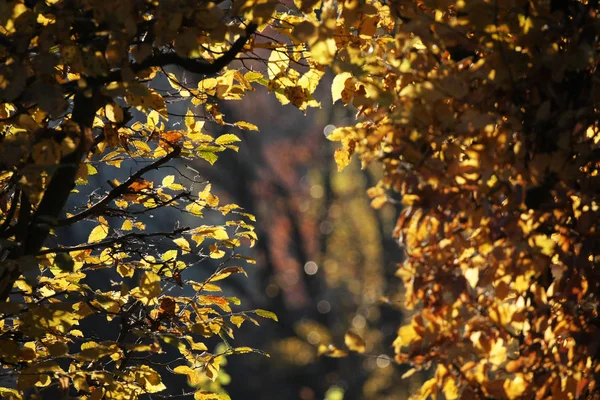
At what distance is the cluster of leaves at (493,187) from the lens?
2.48 metres

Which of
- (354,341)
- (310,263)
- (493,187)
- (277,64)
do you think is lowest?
(354,341)

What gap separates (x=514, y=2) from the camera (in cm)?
263

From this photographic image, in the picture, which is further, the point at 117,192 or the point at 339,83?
the point at 117,192

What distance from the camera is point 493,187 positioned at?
99.7 inches

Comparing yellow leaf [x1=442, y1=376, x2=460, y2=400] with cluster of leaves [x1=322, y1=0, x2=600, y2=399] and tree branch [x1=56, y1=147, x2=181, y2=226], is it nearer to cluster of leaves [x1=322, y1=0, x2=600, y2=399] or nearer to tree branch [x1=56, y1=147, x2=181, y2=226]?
cluster of leaves [x1=322, y1=0, x2=600, y2=399]

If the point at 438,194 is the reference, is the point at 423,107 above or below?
above

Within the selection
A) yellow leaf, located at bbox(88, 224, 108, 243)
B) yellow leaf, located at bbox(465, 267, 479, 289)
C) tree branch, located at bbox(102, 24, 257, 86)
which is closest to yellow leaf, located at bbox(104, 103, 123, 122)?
tree branch, located at bbox(102, 24, 257, 86)

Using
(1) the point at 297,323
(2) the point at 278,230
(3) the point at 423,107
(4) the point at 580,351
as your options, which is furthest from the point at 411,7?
(2) the point at 278,230

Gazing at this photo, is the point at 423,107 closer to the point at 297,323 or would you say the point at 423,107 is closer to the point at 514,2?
the point at 514,2

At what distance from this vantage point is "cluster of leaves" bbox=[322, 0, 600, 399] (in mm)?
2477

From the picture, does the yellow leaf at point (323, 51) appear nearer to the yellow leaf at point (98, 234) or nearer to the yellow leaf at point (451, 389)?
the yellow leaf at point (451, 389)

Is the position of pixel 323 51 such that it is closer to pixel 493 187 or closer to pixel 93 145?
pixel 493 187

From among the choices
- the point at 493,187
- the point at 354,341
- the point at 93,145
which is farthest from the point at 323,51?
the point at 93,145

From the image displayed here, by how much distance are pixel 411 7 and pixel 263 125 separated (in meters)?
21.7
